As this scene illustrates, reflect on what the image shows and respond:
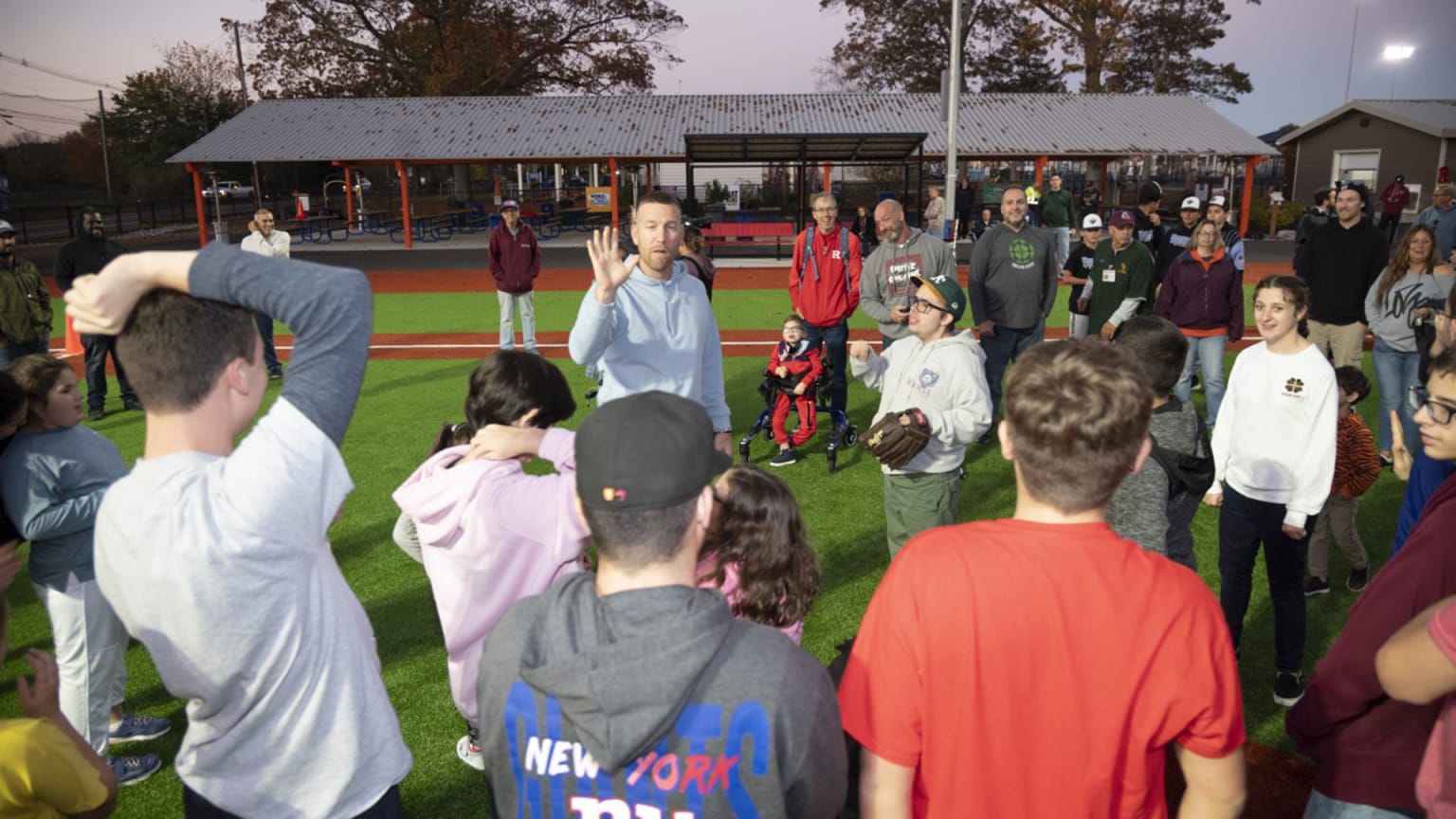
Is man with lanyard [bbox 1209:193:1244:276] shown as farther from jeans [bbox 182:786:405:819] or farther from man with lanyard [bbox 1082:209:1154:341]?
jeans [bbox 182:786:405:819]

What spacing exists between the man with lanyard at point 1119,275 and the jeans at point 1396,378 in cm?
204

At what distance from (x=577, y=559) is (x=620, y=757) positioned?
4.94ft

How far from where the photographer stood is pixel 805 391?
841 centimetres

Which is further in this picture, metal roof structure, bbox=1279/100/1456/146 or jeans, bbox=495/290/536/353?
metal roof structure, bbox=1279/100/1456/146

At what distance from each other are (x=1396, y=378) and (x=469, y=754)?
26.5 ft

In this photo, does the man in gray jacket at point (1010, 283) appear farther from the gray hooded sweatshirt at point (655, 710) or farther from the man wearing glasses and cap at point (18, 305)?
the man wearing glasses and cap at point (18, 305)

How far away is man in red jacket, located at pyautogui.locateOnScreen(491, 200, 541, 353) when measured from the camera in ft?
40.3

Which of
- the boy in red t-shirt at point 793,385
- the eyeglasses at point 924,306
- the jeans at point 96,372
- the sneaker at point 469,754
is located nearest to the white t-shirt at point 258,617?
the sneaker at point 469,754

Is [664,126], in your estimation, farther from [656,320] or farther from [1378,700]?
[1378,700]

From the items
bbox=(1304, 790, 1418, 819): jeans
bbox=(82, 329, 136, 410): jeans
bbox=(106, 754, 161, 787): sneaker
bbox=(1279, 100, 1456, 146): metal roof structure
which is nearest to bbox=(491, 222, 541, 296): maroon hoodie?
bbox=(82, 329, 136, 410): jeans

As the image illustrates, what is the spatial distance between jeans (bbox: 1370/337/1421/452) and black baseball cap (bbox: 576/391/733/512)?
7896 millimetres

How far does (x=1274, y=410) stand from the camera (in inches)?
169

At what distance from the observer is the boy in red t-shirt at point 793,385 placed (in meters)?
8.41

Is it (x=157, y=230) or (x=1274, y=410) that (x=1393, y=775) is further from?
(x=157, y=230)
